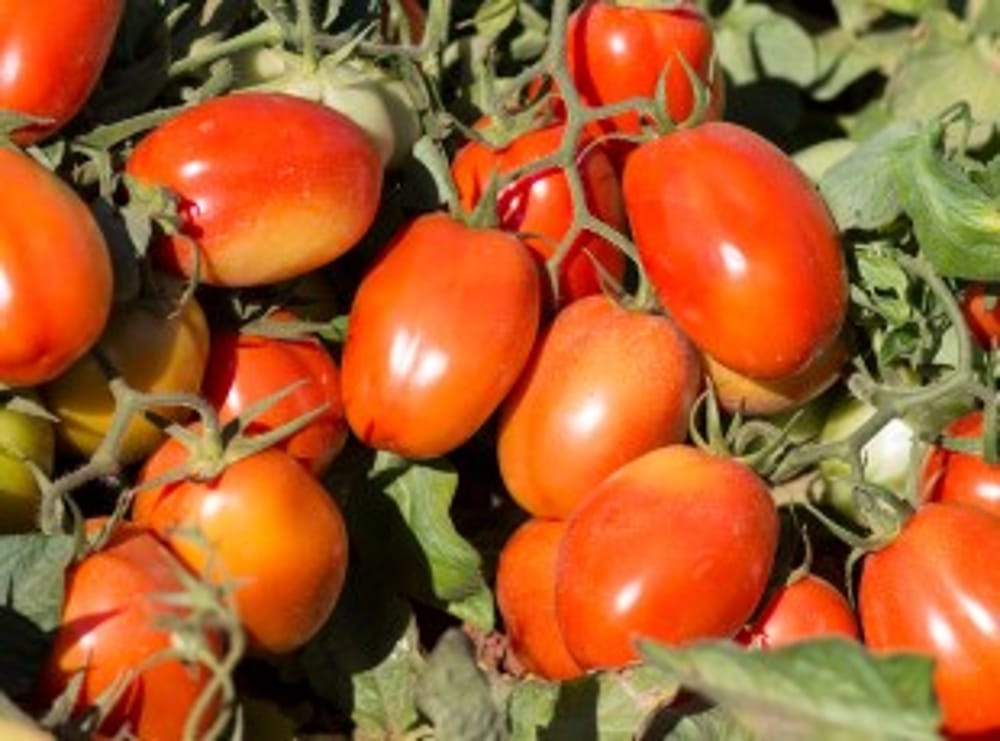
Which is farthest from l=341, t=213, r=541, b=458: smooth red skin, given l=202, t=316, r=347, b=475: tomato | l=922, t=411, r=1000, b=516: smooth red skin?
l=922, t=411, r=1000, b=516: smooth red skin

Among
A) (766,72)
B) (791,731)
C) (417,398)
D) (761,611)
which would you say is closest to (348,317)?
(417,398)

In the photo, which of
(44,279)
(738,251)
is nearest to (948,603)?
(738,251)

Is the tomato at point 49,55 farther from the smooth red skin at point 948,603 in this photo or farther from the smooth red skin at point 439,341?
the smooth red skin at point 948,603

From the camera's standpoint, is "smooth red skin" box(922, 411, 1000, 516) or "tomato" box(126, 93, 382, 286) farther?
"smooth red skin" box(922, 411, 1000, 516)

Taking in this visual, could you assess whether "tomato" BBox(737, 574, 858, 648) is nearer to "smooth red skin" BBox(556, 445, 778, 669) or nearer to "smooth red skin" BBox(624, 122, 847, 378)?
"smooth red skin" BBox(556, 445, 778, 669)

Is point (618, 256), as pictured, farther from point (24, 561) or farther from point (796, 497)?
point (24, 561)
